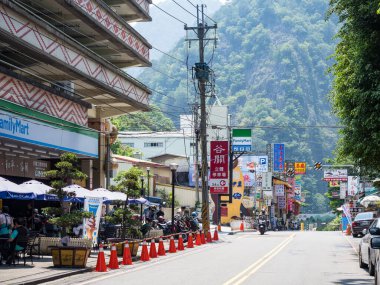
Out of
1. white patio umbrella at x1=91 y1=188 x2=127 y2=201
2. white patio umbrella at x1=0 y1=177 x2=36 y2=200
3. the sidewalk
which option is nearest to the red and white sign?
white patio umbrella at x1=91 y1=188 x2=127 y2=201

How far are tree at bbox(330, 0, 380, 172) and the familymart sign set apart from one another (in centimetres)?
1166

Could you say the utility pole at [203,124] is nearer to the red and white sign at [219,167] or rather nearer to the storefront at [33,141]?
the red and white sign at [219,167]

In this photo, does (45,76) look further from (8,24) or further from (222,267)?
(222,267)

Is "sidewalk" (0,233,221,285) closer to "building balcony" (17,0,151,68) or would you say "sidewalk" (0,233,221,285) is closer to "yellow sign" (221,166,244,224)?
"building balcony" (17,0,151,68)

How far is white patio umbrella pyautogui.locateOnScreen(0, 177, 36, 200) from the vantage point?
2497 centimetres

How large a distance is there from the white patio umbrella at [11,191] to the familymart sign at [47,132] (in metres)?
2.29

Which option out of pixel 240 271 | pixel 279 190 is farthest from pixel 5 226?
pixel 279 190

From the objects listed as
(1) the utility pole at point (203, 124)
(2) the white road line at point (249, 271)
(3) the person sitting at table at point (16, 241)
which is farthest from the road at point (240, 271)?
(1) the utility pole at point (203, 124)

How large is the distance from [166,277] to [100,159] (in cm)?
2601

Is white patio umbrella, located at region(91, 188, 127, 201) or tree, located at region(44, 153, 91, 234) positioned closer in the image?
tree, located at region(44, 153, 91, 234)

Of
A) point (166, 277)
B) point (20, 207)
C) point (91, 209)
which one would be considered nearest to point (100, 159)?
point (20, 207)

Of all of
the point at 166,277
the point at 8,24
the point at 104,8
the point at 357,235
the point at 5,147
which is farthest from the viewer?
the point at 357,235

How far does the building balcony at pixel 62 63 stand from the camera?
1138 inches

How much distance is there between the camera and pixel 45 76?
3688 cm
